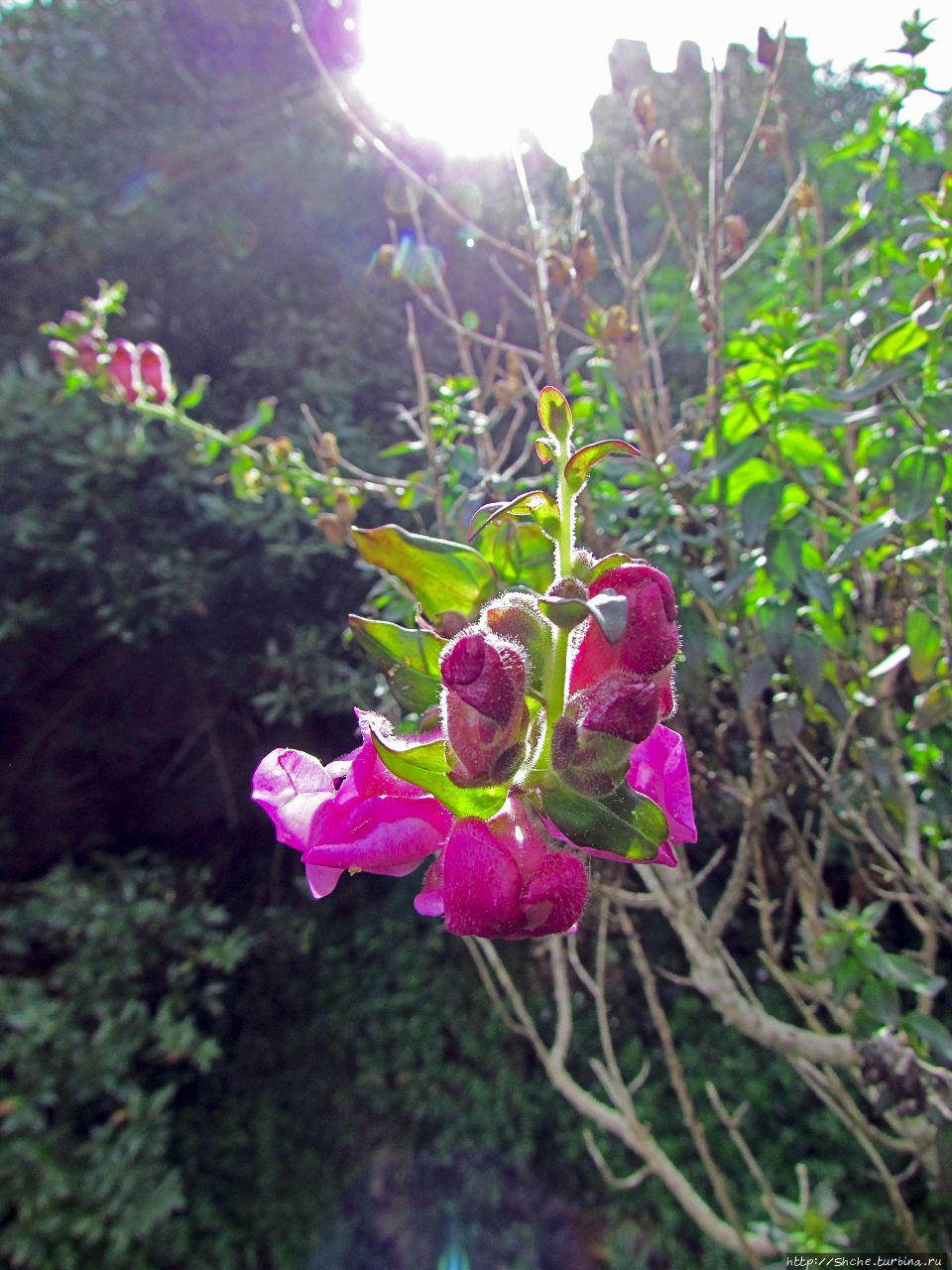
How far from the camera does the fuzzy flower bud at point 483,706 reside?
0.42m

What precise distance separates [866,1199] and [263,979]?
223 centimetres

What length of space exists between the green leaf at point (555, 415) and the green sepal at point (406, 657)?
15 centimetres

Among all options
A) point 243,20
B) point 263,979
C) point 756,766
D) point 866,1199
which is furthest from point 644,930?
point 243,20

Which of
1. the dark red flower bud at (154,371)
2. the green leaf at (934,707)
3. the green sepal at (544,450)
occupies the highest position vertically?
the dark red flower bud at (154,371)

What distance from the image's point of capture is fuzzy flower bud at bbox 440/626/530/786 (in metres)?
0.42

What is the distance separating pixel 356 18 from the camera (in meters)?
3.29

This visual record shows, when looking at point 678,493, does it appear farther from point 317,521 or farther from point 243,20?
point 243,20

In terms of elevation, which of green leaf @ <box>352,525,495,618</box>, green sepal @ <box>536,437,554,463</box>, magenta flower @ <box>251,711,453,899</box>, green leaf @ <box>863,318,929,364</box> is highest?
green leaf @ <box>863,318,929,364</box>

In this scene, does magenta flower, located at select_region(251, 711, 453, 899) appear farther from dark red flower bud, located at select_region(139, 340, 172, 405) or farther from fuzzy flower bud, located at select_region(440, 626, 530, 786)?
dark red flower bud, located at select_region(139, 340, 172, 405)

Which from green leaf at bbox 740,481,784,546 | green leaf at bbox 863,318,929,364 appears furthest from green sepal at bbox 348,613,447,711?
green leaf at bbox 863,318,929,364

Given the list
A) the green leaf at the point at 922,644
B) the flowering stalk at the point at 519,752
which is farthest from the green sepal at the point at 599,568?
the green leaf at the point at 922,644

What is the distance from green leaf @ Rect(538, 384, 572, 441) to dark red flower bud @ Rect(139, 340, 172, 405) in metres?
1.27

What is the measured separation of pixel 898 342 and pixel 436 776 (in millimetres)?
993

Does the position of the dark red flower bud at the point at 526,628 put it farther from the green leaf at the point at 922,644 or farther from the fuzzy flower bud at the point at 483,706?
the green leaf at the point at 922,644
